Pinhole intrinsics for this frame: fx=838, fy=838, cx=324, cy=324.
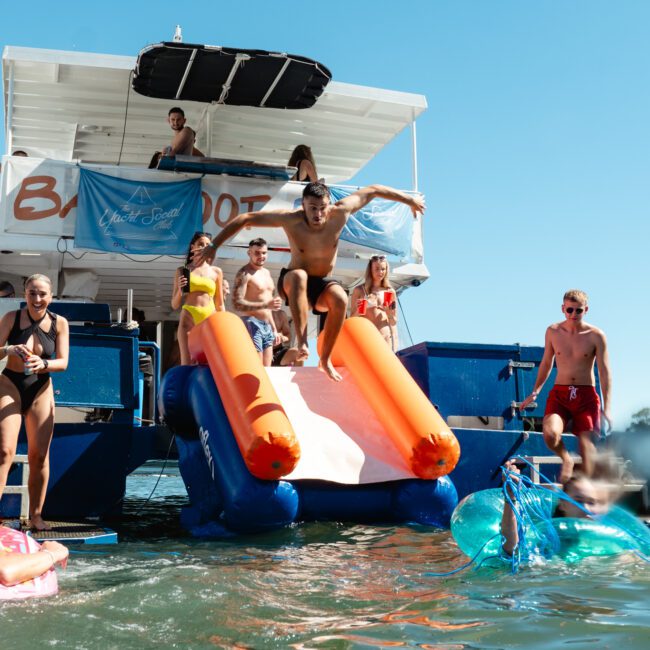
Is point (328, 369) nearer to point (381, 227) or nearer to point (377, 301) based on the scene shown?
point (377, 301)

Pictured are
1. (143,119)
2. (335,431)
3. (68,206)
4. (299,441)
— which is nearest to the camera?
(299,441)

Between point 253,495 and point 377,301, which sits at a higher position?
point 377,301

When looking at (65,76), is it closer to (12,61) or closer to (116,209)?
(12,61)

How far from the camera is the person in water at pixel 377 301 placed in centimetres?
966

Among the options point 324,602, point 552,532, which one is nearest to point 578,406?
point 552,532

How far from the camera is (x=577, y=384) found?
25.1 feet

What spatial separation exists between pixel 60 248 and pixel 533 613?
32.2 ft

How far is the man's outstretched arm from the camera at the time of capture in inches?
297

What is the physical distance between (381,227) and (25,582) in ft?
33.1

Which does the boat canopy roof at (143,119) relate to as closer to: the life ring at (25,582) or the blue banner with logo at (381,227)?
the blue banner with logo at (381,227)

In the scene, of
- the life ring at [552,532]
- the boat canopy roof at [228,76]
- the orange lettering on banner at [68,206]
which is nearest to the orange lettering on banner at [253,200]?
the boat canopy roof at [228,76]

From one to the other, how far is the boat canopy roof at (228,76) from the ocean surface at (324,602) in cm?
786

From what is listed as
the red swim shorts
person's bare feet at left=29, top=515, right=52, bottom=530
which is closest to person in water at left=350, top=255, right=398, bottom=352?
the red swim shorts

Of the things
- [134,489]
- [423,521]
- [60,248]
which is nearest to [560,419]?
[423,521]
